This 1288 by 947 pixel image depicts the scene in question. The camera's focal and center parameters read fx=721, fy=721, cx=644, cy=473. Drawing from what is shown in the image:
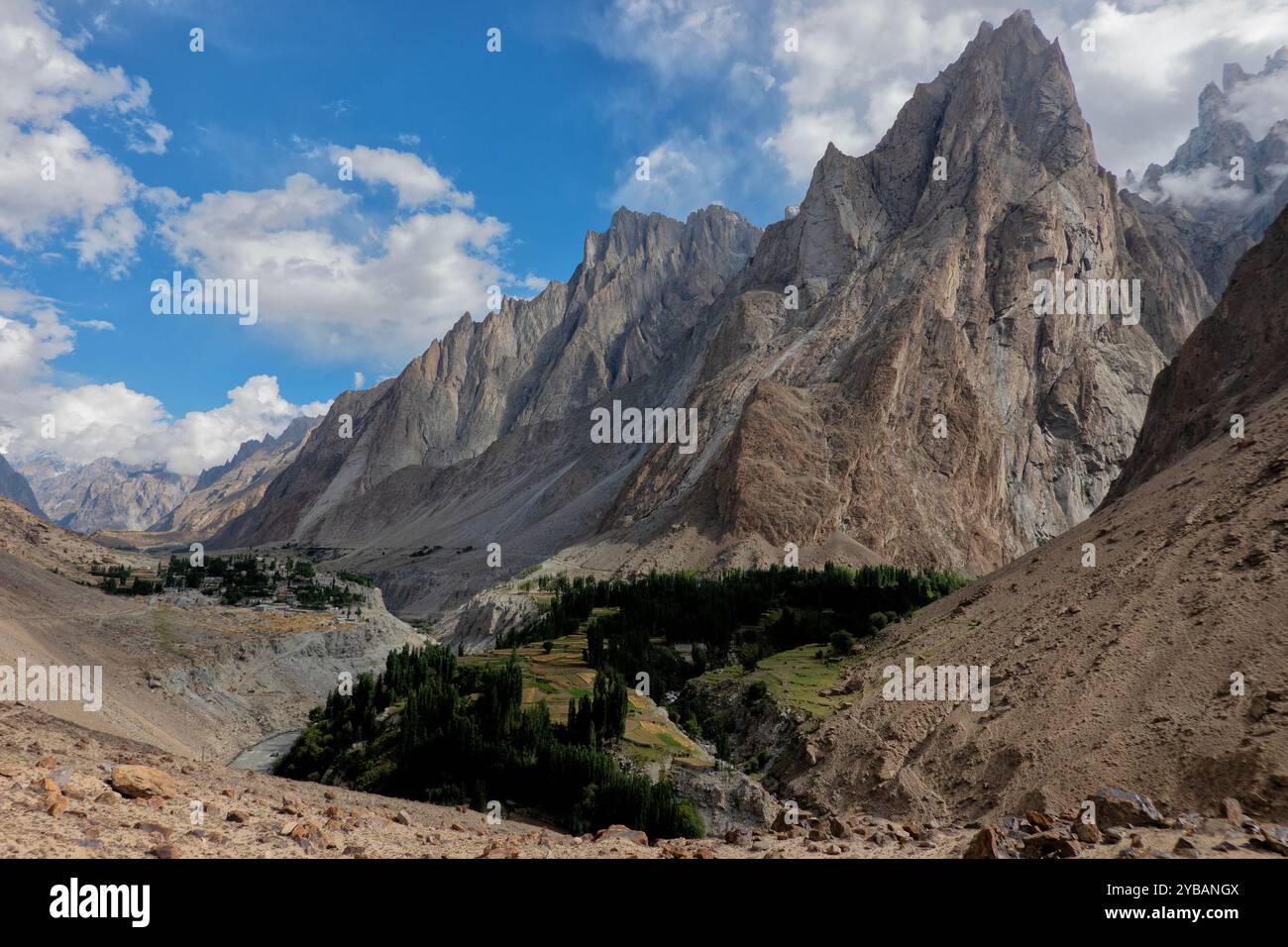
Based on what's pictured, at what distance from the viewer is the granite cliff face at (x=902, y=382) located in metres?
81.4

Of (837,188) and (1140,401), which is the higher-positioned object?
(837,188)

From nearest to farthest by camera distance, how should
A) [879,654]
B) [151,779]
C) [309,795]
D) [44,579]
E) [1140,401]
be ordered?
[151,779] < [309,795] < [879,654] < [44,579] < [1140,401]

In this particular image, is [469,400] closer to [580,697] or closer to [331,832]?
[580,697]

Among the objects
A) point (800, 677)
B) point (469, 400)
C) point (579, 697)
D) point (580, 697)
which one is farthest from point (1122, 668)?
point (469, 400)

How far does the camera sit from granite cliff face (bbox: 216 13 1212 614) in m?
81.4

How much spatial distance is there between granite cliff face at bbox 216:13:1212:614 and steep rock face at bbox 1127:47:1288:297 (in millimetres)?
13574

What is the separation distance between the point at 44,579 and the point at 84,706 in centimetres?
2247

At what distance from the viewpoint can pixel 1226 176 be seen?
575 ft

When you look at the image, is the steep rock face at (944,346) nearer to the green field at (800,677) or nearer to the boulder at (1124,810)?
the green field at (800,677)

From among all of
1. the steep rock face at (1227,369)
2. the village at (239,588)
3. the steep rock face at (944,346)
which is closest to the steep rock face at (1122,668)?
the steep rock face at (1227,369)
